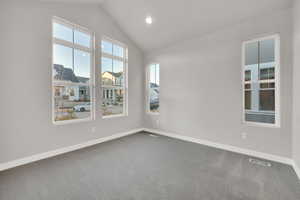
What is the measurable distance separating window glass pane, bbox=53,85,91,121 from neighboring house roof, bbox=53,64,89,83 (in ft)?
0.58

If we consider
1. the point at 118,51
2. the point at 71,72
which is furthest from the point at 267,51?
the point at 71,72

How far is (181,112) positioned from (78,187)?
2.94 meters

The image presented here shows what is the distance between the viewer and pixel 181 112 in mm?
3945

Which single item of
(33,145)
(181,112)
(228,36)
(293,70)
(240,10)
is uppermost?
(240,10)

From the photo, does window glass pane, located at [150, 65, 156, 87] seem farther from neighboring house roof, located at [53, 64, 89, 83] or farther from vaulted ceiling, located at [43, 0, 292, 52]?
neighboring house roof, located at [53, 64, 89, 83]

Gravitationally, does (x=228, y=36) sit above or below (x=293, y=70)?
above

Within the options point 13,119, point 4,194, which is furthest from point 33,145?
point 4,194

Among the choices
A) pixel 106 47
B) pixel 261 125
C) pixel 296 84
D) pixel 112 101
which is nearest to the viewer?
pixel 296 84

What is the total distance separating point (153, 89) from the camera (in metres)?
4.81

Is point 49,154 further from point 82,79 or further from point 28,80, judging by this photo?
point 82,79

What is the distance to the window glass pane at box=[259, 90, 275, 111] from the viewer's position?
276 centimetres

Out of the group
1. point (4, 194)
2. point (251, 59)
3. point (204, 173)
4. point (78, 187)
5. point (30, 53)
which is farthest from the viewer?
point (251, 59)

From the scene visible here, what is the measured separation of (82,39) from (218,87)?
11.6ft

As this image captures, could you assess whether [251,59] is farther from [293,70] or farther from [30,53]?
[30,53]
